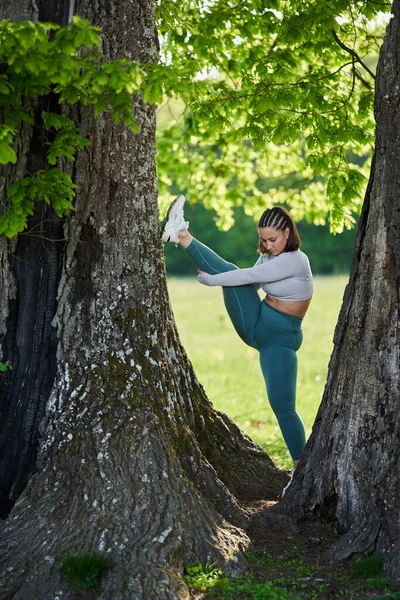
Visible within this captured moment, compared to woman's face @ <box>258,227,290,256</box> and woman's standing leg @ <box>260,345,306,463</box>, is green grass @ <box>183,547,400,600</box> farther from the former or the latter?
woman's face @ <box>258,227,290,256</box>

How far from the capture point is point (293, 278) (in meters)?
5.16

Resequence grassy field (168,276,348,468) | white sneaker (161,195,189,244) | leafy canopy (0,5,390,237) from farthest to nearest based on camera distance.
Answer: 1. grassy field (168,276,348,468)
2. white sneaker (161,195,189,244)
3. leafy canopy (0,5,390,237)

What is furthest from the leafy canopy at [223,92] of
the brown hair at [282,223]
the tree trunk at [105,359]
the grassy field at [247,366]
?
the grassy field at [247,366]

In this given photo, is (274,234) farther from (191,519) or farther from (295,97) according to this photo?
(191,519)

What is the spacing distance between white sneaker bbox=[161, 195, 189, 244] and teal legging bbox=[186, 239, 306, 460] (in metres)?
0.17

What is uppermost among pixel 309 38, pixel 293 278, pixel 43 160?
pixel 309 38

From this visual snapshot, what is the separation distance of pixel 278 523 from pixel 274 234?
1.85 m

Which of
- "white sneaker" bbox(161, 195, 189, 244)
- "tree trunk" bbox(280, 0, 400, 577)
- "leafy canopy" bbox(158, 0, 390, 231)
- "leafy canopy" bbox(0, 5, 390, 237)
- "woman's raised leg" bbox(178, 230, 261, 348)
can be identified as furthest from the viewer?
"leafy canopy" bbox(158, 0, 390, 231)

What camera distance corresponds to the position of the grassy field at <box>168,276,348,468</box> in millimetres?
9828

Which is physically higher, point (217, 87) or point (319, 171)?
point (217, 87)

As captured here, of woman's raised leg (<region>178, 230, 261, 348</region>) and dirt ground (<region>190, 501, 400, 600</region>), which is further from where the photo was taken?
woman's raised leg (<region>178, 230, 261, 348</region>)

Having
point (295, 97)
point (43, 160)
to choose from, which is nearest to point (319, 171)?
point (295, 97)

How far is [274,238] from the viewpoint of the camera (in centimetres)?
517

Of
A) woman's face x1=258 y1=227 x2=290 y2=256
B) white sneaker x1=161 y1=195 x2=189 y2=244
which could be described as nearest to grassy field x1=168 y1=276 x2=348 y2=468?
woman's face x1=258 y1=227 x2=290 y2=256
